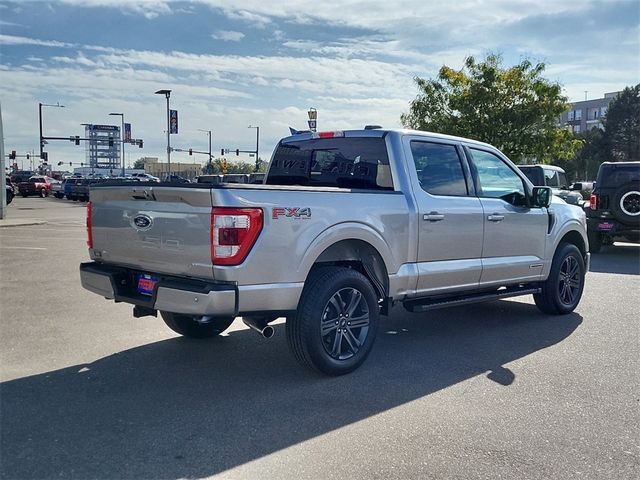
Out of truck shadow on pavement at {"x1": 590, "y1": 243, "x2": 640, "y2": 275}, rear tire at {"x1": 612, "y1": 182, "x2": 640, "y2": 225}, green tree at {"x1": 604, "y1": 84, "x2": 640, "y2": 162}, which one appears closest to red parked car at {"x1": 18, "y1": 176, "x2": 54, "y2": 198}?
truck shadow on pavement at {"x1": 590, "y1": 243, "x2": 640, "y2": 275}

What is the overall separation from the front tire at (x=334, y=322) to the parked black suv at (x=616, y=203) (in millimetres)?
9212

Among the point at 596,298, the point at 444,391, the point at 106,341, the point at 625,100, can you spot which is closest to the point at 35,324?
the point at 106,341

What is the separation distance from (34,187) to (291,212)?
4856 centimetres

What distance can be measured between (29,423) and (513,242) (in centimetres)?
487

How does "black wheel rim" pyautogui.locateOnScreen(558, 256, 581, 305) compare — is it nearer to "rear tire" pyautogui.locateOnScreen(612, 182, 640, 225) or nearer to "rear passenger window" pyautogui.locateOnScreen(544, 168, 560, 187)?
"rear tire" pyautogui.locateOnScreen(612, 182, 640, 225)

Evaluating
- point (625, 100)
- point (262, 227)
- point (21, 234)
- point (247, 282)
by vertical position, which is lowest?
point (21, 234)

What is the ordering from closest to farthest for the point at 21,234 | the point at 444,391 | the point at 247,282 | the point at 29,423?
the point at 29,423, the point at 247,282, the point at 444,391, the point at 21,234

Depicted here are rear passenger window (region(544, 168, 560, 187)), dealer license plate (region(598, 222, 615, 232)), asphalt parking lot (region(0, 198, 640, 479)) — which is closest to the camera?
asphalt parking lot (region(0, 198, 640, 479))

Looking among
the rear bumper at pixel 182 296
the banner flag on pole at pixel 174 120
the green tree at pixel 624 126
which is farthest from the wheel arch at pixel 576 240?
the green tree at pixel 624 126

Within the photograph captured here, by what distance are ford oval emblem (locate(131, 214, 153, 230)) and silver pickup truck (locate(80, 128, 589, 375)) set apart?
0.04ft

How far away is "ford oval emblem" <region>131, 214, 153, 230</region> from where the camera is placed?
4676 mm

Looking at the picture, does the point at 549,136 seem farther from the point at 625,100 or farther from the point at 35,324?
the point at 625,100

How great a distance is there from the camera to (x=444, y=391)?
4.71 meters

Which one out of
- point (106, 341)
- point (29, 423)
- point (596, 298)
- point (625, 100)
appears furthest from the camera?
point (625, 100)
